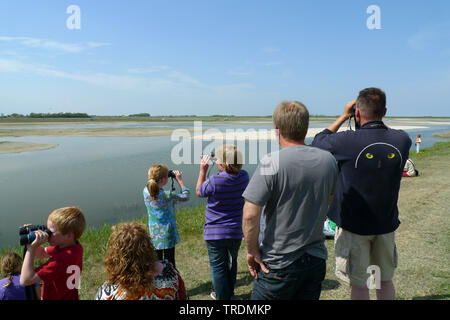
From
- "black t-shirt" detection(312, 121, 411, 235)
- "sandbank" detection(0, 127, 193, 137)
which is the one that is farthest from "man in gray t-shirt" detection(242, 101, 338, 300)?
"sandbank" detection(0, 127, 193, 137)

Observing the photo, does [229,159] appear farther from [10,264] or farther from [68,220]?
[10,264]

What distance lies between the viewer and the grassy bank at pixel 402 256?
11.8 feet

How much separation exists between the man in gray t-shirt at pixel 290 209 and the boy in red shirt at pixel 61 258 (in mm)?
1534

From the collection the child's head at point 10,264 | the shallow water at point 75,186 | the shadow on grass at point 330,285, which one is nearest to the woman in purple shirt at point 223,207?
the shadow on grass at point 330,285

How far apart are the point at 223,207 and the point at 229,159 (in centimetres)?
53

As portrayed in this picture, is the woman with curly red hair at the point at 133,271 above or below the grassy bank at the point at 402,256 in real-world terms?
above

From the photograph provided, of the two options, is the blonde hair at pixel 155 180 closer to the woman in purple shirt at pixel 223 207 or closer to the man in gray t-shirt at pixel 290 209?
the woman in purple shirt at pixel 223 207

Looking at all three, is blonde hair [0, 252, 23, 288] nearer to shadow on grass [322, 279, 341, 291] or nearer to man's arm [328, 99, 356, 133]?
man's arm [328, 99, 356, 133]

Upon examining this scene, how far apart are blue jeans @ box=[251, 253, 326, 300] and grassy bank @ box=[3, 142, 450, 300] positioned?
170 centimetres

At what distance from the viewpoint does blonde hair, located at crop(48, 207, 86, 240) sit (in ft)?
7.83

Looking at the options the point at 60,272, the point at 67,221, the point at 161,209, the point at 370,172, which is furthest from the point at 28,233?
the point at 370,172
